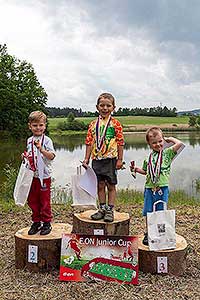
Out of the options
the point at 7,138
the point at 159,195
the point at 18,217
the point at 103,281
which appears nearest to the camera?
the point at 103,281

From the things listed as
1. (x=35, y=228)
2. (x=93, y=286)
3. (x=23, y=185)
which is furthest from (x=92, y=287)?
(x=23, y=185)

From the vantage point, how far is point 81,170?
14.9 ft

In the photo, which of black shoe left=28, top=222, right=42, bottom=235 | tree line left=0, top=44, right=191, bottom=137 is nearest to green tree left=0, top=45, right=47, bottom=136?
tree line left=0, top=44, right=191, bottom=137

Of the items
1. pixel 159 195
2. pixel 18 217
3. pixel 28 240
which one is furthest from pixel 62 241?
pixel 18 217

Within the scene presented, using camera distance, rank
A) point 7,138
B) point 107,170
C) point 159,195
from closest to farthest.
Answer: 1. point 159,195
2. point 107,170
3. point 7,138

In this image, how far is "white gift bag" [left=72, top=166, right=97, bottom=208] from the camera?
14.6 feet

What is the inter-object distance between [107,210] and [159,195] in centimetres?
66

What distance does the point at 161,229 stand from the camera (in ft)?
13.0

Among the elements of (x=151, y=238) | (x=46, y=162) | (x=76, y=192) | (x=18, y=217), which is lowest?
(x=18, y=217)

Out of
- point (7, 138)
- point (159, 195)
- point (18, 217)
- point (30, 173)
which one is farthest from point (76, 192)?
point (7, 138)

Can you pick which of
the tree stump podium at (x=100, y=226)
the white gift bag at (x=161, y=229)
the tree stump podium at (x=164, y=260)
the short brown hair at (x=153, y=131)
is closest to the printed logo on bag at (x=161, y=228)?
the white gift bag at (x=161, y=229)

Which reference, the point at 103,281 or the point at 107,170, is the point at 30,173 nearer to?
the point at 107,170

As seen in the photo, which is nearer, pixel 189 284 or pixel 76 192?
pixel 189 284

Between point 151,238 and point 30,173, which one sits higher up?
point 30,173
